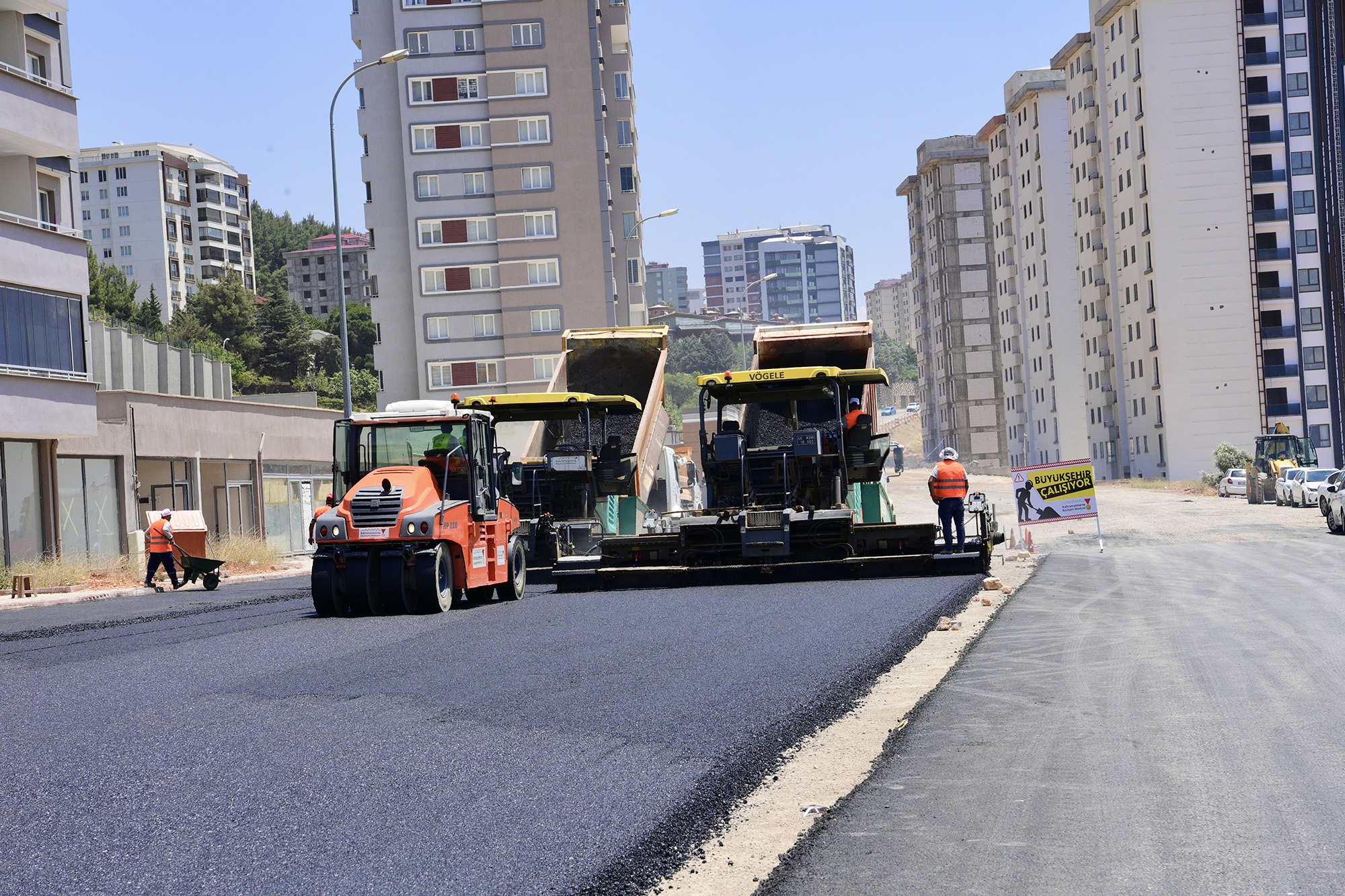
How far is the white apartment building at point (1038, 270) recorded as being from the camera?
97875mm

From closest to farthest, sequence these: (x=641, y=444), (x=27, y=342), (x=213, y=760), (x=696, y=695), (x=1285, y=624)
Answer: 1. (x=213, y=760)
2. (x=696, y=695)
3. (x=1285, y=624)
4. (x=641, y=444)
5. (x=27, y=342)

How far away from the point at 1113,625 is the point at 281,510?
109ft

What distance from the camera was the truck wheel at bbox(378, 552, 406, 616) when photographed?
16.3m

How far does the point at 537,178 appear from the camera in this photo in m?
74.6

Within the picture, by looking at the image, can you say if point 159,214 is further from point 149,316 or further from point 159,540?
point 159,540

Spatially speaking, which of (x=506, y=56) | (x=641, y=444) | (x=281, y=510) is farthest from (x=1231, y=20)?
(x=641, y=444)

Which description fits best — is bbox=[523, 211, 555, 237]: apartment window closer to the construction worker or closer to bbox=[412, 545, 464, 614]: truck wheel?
the construction worker

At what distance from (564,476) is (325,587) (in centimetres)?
665

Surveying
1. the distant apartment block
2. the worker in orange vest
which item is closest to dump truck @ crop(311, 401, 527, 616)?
the worker in orange vest

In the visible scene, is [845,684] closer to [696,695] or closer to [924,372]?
[696,695]

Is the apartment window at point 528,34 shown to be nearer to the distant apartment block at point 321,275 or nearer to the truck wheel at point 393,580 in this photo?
the truck wheel at point 393,580

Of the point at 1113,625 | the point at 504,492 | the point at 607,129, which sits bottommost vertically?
the point at 1113,625

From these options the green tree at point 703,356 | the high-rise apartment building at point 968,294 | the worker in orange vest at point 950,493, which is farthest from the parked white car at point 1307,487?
the green tree at point 703,356

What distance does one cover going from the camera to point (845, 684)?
10.5 metres
